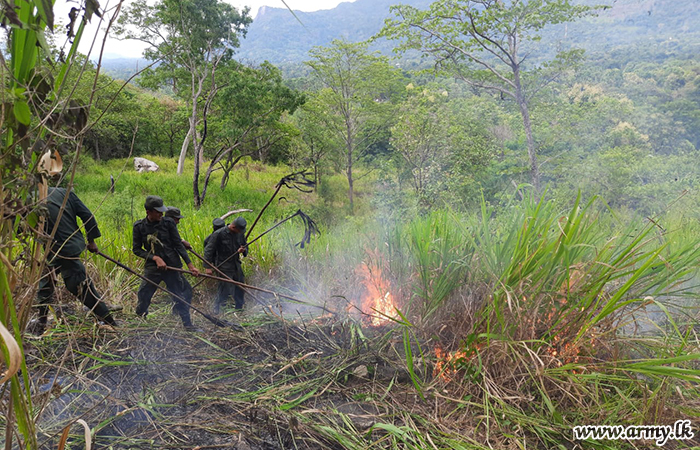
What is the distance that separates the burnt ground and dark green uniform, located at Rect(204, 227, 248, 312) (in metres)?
1.00

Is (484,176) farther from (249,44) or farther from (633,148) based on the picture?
(249,44)

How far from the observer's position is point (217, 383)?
2586 mm

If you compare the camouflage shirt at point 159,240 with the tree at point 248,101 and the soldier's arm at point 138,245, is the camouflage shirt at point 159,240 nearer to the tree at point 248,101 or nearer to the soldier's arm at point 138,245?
the soldier's arm at point 138,245

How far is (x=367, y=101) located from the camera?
62.0 feet

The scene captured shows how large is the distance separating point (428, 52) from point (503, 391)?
11249 mm

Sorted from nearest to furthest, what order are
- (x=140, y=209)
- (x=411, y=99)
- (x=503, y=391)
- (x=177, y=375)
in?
(x=503, y=391) → (x=177, y=375) → (x=140, y=209) → (x=411, y=99)

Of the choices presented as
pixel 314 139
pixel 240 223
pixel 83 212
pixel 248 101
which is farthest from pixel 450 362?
pixel 314 139

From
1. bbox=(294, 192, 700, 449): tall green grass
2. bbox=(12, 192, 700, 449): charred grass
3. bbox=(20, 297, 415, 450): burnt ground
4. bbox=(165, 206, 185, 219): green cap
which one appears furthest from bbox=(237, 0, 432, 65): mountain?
bbox=(294, 192, 700, 449): tall green grass

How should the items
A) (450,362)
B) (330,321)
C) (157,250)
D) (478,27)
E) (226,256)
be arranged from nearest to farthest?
(450,362) → (330,321) → (157,250) → (226,256) → (478,27)

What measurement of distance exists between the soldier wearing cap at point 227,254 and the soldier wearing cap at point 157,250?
0.49m

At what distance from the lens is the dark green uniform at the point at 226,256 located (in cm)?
450

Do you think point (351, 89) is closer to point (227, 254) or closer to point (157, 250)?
point (227, 254)

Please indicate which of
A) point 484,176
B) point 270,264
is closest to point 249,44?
point 484,176

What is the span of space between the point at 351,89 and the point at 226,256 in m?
15.8
